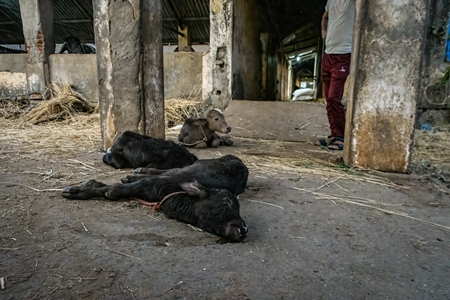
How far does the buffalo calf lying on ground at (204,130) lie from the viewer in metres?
4.86

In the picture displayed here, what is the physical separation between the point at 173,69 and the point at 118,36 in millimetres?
4103

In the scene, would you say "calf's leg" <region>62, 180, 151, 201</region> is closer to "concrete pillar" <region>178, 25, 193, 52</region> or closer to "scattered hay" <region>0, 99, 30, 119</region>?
"scattered hay" <region>0, 99, 30, 119</region>

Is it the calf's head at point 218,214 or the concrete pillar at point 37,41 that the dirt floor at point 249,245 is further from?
the concrete pillar at point 37,41

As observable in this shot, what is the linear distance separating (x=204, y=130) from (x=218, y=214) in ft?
10.4

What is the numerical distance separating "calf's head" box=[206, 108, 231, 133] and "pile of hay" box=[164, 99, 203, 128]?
2.18 m

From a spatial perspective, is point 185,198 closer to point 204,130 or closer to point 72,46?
point 204,130

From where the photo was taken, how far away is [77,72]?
27.8 feet

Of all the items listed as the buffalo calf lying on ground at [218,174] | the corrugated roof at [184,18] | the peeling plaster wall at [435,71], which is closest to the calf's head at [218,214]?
the buffalo calf lying on ground at [218,174]

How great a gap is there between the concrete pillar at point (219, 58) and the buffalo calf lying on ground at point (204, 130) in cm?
263

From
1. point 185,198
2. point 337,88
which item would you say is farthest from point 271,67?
point 185,198

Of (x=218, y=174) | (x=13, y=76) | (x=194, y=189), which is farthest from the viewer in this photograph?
(x=13, y=76)

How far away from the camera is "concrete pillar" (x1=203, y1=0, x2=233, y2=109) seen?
7.32 meters

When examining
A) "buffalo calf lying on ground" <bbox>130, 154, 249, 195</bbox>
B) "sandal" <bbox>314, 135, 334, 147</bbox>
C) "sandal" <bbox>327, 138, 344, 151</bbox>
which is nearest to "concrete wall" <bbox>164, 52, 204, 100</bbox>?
"sandal" <bbox>314, 135, 334, 147</bbox>

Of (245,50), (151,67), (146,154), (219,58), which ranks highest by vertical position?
(245,50)
